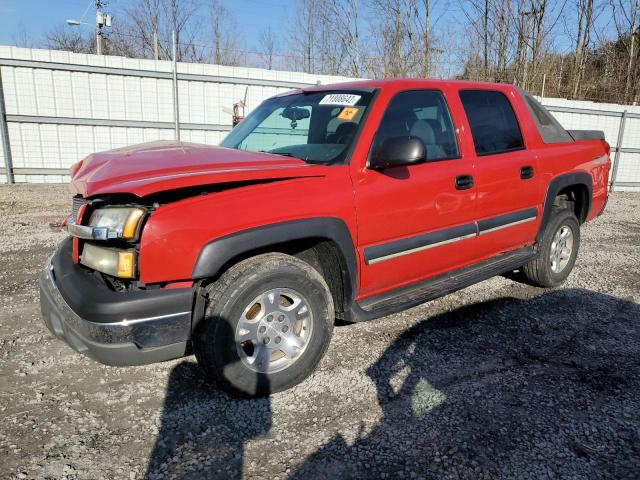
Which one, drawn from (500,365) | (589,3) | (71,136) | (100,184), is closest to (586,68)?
(589,3)

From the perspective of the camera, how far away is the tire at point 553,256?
4590mm

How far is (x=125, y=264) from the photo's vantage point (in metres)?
2.42

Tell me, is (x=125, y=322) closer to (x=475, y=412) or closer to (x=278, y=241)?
(x=278, y=241)

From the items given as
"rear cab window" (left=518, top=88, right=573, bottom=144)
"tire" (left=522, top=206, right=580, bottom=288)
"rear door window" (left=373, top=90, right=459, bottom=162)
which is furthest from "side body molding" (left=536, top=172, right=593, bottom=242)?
"rear door window" (left=373, top=90, right=459, bottom=162)

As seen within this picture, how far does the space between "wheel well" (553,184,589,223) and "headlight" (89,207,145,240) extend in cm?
395

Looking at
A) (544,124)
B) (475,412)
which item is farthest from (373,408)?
(544,124)

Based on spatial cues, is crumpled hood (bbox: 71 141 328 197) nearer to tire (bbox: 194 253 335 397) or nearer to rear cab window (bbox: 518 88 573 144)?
tire (bbox: 194 253 335 397)

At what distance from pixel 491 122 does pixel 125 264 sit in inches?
122

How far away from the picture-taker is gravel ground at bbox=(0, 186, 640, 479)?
229 centimetres

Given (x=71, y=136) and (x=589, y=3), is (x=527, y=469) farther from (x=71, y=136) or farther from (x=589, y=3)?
(x=589, y=3)

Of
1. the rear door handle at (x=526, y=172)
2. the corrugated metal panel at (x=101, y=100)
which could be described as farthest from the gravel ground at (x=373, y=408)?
the corrugated metal panel at (x=101, y=100)

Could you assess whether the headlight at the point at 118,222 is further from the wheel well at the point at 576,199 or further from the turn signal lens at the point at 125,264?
the wheel well at the point at 576,199

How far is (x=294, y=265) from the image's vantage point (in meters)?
2.78

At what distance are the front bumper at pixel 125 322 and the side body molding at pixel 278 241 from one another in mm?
184
